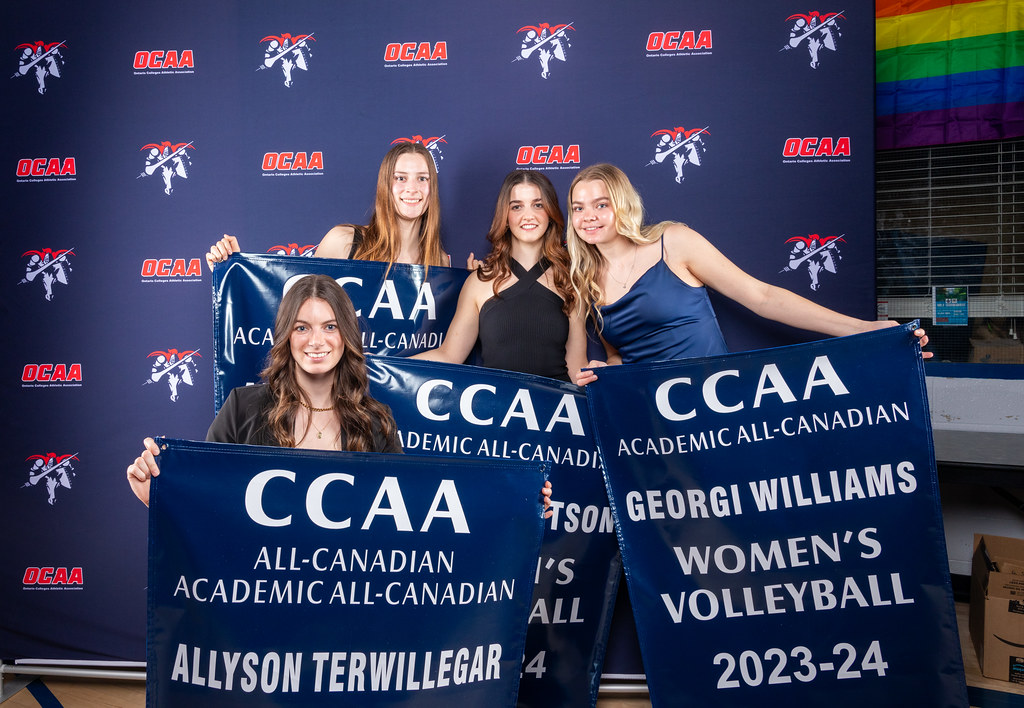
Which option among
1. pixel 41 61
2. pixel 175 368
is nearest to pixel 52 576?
pixel 175 368

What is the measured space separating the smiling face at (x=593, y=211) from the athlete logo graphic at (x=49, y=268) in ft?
7.39

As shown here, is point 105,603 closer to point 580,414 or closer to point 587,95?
point 580,414

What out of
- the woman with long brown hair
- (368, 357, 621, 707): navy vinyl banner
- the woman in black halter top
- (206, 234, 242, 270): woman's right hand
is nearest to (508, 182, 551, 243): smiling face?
the woman in black halter top

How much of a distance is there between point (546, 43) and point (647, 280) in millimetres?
1152

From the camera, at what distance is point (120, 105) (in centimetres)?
301

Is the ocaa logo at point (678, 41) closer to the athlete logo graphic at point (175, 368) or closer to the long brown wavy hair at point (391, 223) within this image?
the long brown wavy hair at point (391, 223)

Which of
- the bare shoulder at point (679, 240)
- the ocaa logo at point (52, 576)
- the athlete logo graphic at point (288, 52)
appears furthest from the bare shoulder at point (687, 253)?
the ocaa logo at point (52, 576)

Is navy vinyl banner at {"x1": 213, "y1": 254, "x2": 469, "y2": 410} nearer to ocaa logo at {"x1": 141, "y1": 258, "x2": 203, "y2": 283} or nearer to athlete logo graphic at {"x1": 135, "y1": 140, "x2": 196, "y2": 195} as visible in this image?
ocaa logo at {"x1": 141, "y1": 258, "x2": 203, "y2": 283}

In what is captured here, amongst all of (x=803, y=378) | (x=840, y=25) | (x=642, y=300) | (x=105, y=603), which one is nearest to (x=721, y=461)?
(x=803, y=378)

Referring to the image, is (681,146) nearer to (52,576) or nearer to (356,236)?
(356,236)

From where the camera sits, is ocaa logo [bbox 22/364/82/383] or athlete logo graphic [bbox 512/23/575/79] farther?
ocaa logo [bbox 22/364/82/383]

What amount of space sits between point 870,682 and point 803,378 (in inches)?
35.2

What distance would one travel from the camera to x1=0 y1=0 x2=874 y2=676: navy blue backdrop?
286 centimetres

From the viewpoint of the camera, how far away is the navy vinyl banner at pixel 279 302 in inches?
99.7
